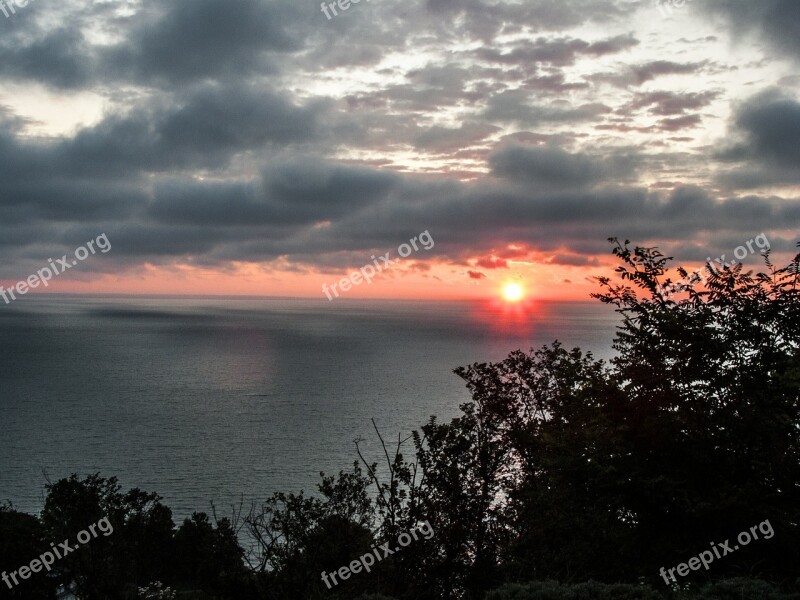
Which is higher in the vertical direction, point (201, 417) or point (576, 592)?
point (201, 417)

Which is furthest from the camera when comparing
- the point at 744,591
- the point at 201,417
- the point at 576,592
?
the point at 201,417

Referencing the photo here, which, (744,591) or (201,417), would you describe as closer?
(744,591)

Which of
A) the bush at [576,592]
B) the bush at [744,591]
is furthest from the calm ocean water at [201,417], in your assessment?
the bush at [744,591]

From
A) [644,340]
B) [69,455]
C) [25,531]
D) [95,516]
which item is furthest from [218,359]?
[644,340]

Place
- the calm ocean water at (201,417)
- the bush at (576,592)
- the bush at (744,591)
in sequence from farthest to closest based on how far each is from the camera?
the calm ocean water at (201,417) < the bush at (576,592) < the bush at (744,591)

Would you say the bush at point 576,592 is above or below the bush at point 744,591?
above

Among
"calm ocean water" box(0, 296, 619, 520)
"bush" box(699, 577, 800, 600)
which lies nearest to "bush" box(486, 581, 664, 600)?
"bush" box(699, 577, 800, 600)

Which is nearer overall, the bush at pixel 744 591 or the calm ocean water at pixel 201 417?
the bush at pixel 744 591

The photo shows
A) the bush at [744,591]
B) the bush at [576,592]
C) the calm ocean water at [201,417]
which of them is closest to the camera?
the bush at [744,591]

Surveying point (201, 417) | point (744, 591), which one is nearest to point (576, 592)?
point (744, 591)

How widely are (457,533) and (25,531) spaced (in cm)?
2993

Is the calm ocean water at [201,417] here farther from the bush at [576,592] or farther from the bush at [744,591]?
the bush at [744,591]

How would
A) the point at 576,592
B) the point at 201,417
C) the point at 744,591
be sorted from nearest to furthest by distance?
the point at 744,591
the point at 576,592
the point at 201,417

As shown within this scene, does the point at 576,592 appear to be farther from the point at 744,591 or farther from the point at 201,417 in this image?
the point at 201,417
